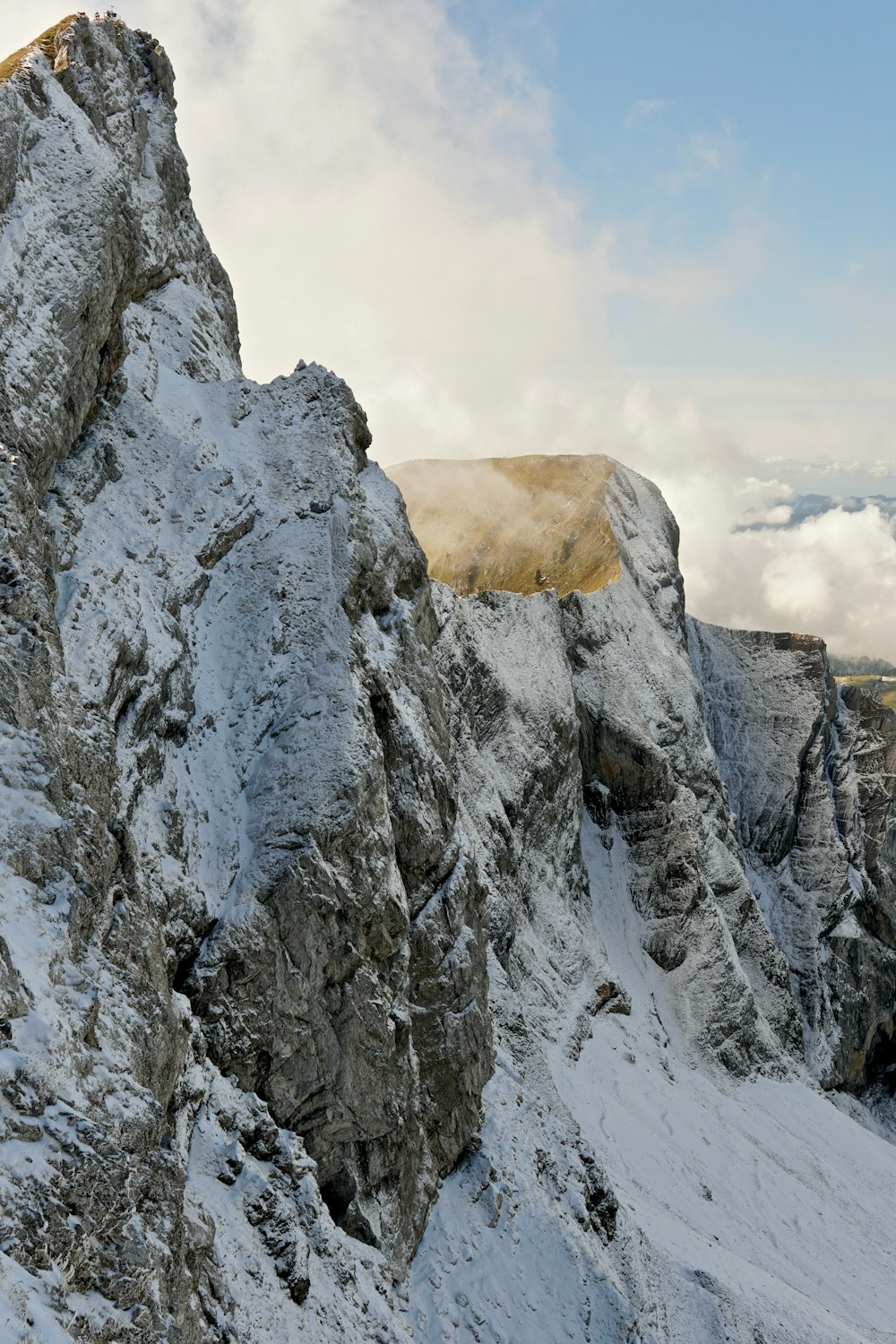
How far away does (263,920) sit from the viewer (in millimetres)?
23766

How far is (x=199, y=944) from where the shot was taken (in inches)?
901

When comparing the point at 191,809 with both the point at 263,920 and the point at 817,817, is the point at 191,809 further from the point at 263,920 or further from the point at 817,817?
the point at 817,817

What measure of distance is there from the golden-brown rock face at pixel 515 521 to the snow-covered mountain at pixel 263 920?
28175 mm

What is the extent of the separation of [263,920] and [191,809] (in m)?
3.45

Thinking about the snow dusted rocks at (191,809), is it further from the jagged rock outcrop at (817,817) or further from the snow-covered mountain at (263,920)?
the jagged rock outcrop at (817,817)

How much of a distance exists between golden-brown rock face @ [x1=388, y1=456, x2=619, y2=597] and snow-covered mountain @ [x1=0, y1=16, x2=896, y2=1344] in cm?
2818

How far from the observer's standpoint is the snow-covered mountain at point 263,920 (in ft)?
51.2

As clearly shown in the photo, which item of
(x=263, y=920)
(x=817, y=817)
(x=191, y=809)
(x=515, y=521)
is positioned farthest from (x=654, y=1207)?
(x=515, y=521)

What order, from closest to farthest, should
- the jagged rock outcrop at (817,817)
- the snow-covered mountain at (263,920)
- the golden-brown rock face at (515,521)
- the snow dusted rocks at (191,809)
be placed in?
1. the snow dusted rocks at (191,809)
2. the snow-covered mountain at (263,920)
3. the jagged rock outcrop at (817,817)
4. the golden-brown rock face at (515,521)

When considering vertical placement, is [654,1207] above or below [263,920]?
below

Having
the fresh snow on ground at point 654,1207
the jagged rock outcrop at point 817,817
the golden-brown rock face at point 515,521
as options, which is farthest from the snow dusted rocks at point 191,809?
the jagged rock outcrop at point 817,817

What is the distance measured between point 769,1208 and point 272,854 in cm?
3821

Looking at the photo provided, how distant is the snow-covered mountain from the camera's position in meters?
15.6

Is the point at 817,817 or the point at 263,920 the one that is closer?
the point at 263,920
